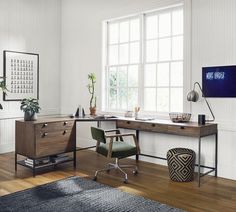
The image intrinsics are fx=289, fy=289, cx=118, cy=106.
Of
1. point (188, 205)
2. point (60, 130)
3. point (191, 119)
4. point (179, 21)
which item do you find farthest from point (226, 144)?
point (60, 130)

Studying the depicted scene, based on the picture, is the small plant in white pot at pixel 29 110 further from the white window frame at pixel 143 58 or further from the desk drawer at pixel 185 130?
the desk drawer at pixel 185 130

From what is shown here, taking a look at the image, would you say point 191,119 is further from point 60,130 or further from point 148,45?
point 60,130

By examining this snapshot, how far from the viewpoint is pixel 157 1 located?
486cm

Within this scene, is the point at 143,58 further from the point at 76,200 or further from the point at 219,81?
the point at 76,200

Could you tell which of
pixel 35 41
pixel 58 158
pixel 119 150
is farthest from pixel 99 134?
pixel 35 41

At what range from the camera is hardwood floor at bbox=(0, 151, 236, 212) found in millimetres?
3255

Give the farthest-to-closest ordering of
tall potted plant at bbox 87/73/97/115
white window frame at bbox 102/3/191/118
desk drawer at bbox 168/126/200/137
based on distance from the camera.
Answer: tall potted plant at bbox 87/73/97/115, white window frame at bbox 102/3/191/118, desk drawer at bbox 168/126/200/137

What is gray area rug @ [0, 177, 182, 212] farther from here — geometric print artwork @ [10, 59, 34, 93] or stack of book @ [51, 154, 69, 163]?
geometric print artwork @ [10, 59, 34, 93]

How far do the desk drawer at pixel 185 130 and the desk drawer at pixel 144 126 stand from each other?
0.39 ft

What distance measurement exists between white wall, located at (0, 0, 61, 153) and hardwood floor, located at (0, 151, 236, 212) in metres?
1.11

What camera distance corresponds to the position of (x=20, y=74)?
5812mm

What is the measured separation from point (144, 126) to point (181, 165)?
0.86 metres

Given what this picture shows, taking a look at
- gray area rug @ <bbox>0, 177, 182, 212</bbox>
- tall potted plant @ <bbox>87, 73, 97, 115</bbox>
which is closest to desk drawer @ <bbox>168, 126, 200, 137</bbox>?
gray area rug @ <bbox>0, 177, 182, 212</bbox>

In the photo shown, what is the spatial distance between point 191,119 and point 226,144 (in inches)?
25.2
